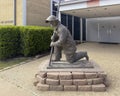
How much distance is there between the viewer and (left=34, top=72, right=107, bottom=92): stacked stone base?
205 inches

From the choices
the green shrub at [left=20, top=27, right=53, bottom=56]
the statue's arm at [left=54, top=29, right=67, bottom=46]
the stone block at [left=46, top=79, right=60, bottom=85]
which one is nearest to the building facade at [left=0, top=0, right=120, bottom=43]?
the green shrub at [left=20, top=27, right=53, bottom=56]

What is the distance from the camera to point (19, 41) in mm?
10602

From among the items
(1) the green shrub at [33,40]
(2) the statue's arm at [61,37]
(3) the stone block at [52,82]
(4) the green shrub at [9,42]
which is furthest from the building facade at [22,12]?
(3) the stone block at [52,82]

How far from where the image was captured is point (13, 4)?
1427 centimetres

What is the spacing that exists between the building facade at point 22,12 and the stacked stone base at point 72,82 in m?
9.33

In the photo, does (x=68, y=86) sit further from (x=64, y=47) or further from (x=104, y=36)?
(x=104, y=36)

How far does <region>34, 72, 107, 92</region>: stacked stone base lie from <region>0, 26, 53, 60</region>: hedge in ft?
17.0

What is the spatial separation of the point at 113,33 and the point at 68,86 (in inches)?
594

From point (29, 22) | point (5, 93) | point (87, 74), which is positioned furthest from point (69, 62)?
point (29, 22)

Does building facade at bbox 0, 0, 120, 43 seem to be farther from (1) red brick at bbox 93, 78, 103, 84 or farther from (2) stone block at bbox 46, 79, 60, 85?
(2) stone block at bbox 46, 79, 60, 85

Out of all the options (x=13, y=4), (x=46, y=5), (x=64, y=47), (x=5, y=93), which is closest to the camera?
(x=5, y=93)

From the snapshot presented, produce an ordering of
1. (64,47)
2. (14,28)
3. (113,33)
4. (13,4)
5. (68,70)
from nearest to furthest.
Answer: (68,70)
(64,47)
(14,28)
(13,4)
(113,33)

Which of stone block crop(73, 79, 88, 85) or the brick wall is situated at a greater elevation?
the brick wall

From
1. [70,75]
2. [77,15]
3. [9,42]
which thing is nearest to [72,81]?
[70,75]
